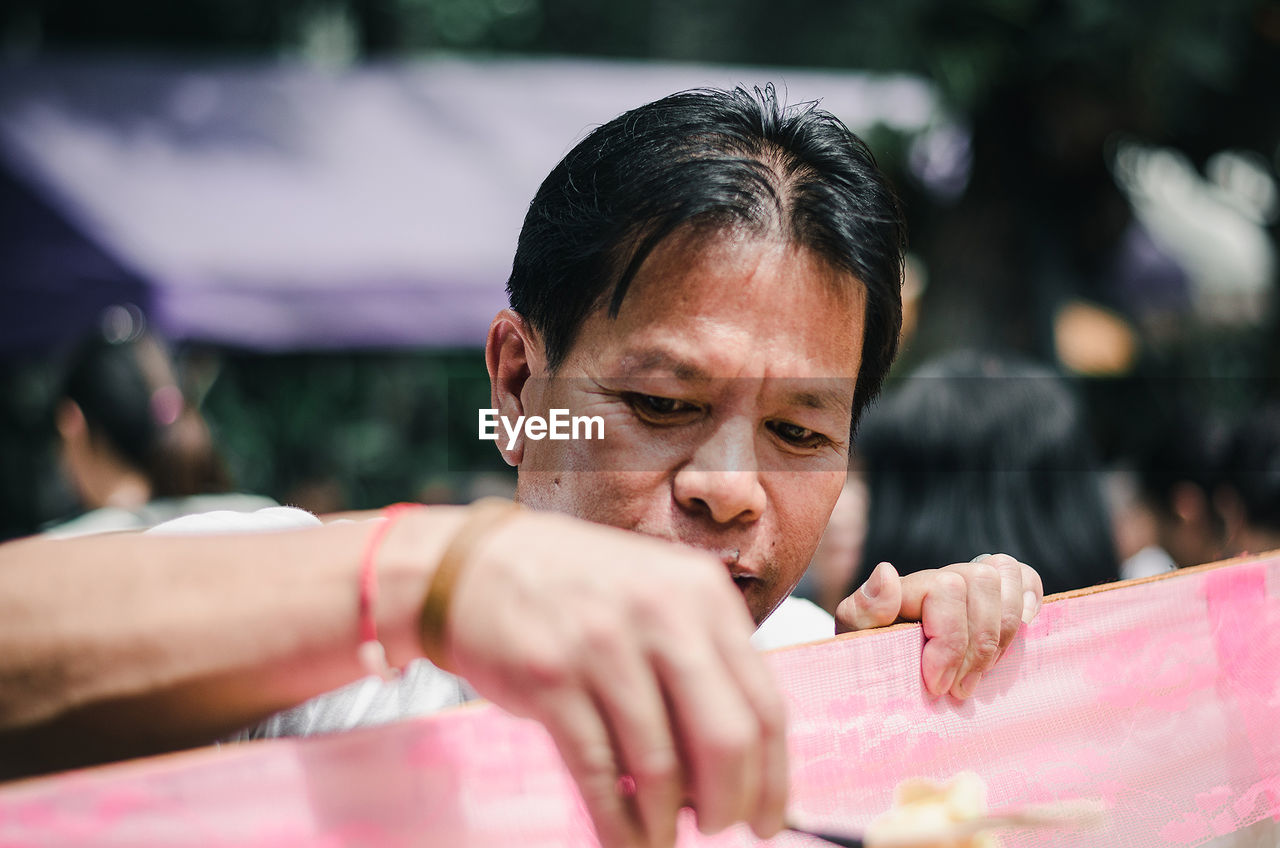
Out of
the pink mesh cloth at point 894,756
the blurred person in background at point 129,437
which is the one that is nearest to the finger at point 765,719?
the pink mesh cloth at point 894,756

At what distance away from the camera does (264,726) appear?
103 cm

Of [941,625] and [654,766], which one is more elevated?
[654,766]

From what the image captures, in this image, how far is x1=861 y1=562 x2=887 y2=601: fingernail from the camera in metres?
1.05

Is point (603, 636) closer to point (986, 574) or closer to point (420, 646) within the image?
point (420, 646)

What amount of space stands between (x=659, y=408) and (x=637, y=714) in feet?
1.94

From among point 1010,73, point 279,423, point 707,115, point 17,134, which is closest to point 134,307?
point 17,134

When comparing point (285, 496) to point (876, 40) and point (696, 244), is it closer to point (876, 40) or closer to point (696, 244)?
point (876, 40)

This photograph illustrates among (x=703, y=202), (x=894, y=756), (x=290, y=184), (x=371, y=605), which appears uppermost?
(x=703, y=202)

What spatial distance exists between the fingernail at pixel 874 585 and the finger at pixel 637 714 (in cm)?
55

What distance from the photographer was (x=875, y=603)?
3.42 ft

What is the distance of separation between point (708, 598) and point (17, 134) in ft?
19.0

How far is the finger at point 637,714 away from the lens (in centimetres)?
54

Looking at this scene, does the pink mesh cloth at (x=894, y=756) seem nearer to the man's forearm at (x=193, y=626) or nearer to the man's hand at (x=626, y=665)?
the man's forearm at (x=193, y=626)

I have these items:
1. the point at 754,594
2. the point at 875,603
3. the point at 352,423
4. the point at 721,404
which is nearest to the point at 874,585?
the point at 875,603
